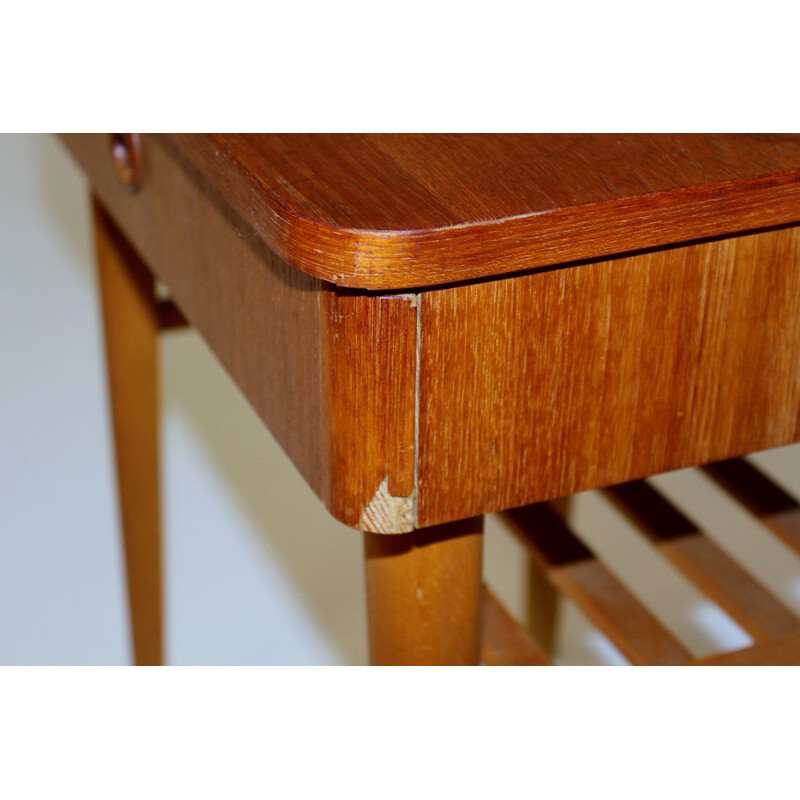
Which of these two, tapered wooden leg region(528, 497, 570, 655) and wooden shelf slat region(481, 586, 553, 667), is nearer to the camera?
wooden shelf slat region(481, 586, 553, 667)

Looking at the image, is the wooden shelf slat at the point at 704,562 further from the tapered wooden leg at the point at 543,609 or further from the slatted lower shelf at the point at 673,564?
the tapered wooden leg at the point at 543,609

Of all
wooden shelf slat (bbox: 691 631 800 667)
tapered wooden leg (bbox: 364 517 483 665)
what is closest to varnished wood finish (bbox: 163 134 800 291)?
tapered wooden leg (bbox: 364 517 483 665)

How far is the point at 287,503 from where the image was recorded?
136cm

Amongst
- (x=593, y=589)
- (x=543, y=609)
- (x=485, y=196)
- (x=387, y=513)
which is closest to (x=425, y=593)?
(x=387, y=513)

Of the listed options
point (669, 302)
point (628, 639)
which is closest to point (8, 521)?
point (628, 639)

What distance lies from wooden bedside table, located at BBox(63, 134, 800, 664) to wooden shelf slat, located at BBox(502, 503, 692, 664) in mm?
258

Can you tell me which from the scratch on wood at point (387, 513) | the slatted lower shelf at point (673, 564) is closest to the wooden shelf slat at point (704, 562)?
the slatted lower shelf at point (673, 564)

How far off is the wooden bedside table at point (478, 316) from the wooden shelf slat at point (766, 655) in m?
0.21

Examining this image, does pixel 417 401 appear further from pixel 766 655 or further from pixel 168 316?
pixel 168 316

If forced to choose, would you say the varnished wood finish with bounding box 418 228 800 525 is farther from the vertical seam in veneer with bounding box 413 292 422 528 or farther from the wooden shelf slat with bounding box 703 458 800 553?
the wooden shelf slat with bounding box 703 458 800 553

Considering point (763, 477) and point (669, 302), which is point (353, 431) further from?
point (763, 477)

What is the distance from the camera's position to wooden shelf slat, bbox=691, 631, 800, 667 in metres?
0.70

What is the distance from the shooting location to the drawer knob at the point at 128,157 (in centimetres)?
64

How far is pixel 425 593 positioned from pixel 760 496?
0.42 meters
